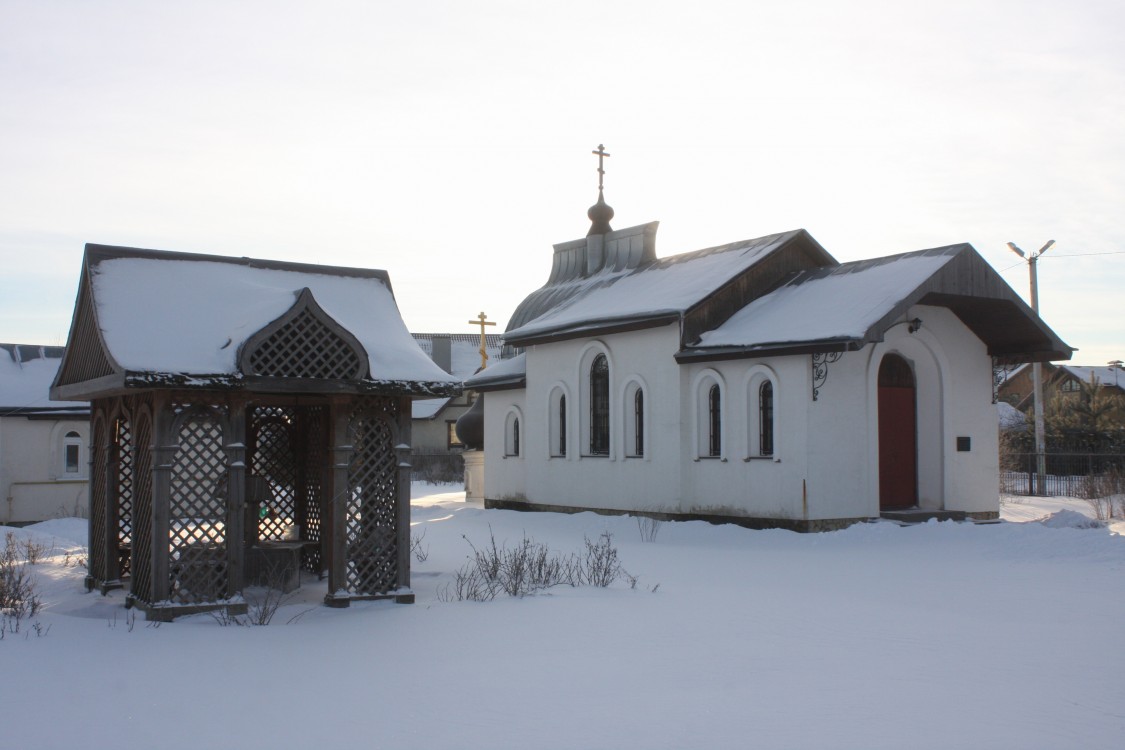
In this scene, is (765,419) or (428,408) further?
(428,408)

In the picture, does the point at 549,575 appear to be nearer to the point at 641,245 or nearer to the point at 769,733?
the point at 769,733

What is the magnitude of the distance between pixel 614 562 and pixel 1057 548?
6645 mm

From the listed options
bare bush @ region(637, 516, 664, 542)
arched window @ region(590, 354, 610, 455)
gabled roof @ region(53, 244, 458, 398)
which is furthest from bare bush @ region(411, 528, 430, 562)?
arched window @ region(590, 354, 610, 455)

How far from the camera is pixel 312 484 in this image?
14.1 meters

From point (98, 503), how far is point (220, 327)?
331 centimetres

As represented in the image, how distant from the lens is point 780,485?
18.6 m

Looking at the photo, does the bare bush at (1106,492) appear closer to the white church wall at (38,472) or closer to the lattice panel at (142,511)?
the lattice panel at (142,511)

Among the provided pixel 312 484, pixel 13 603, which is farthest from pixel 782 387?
pixel 13 603

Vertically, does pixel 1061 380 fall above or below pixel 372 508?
above

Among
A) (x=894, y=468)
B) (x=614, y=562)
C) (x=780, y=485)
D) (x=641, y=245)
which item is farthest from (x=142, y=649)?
(x=641, y=245)

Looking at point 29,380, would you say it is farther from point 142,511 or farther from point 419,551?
point 142,511

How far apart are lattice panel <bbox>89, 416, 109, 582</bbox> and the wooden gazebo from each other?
3 cm

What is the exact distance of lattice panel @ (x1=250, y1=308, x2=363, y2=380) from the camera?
10594mm

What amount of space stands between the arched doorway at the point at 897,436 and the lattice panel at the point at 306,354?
38.8 feet
